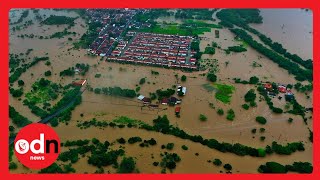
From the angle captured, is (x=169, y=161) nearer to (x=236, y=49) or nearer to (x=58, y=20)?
(x=236, y=49)

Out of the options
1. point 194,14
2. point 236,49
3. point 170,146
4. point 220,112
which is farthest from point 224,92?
point 194,14

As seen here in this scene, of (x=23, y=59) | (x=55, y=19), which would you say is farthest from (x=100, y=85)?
(x=55, y=19)

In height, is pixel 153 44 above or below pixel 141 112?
above

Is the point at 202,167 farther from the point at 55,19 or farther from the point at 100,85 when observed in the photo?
the point at 55,19

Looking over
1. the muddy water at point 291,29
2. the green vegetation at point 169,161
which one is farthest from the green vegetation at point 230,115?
the muddy water at point 291,29

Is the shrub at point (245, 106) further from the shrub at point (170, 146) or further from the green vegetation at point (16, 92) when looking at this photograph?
the green vegetation at point (16, 92)

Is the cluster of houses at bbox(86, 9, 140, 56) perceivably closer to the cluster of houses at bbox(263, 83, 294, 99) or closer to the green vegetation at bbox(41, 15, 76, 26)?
the green vegetation at bbox(41, 15, 76, 26)
